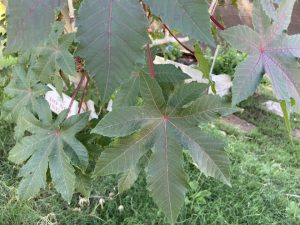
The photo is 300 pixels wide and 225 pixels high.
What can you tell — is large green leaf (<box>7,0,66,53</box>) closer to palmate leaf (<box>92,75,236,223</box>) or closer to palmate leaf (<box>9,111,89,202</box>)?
palmate leaf (<box>92,75,236,223</box>)

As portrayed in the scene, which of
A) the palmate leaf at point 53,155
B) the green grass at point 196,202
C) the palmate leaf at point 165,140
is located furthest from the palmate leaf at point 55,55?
the green grass at point 196,202

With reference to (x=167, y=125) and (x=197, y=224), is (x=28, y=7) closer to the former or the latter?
(x=167, y=125)

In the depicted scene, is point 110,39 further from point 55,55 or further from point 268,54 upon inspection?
point 55,55

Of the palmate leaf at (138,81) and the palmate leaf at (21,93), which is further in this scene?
the palmate leaf at (21,93)

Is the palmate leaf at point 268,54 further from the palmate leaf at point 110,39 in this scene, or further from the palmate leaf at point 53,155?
the palmate leaf at point 53,155

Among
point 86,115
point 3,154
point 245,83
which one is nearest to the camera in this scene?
point 245,83

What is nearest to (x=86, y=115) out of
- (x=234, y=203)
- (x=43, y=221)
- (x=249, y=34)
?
(x=249, y=34)
